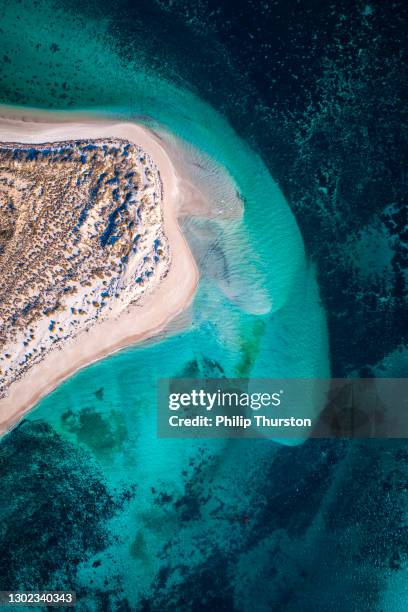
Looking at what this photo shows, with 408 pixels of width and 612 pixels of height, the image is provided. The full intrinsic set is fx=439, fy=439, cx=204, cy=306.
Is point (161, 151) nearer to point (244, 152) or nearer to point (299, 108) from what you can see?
point (244, 152)

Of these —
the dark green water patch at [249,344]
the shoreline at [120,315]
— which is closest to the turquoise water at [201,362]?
the dark green water patch at [249,344]

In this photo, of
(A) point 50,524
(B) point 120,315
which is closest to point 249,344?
(B) point 120,315

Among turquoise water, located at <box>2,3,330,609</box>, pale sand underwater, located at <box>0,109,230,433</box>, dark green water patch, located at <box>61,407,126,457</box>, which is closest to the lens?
pale sand underwater, located at <box>0,109,230,433</box>

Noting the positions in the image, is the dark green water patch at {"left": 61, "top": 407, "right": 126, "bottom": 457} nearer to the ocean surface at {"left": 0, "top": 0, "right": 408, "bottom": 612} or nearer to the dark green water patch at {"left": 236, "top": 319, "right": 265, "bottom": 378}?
the ocean surface at {"left": 0, "top": 0, "right": 408, "bottom": 612}

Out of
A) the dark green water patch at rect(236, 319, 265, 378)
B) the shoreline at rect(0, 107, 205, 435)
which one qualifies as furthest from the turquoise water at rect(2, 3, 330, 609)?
the shoreline at rect(0, 107, 205, 435)

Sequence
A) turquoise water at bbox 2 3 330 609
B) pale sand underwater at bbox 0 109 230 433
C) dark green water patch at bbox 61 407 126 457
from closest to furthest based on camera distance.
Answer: pale sand underwater at bbox 0 109 230 433 < turquoise water at bbox 2 3 330 609 < dark green water patch at bbox 61 407 126 457

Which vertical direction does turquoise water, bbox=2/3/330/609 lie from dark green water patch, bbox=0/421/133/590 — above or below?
above

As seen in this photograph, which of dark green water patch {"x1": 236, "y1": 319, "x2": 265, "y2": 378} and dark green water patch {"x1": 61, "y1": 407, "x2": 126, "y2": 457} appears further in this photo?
dark green water patch {"x1": 61, "y1": 407, "x2": 126, "y2": 457}
